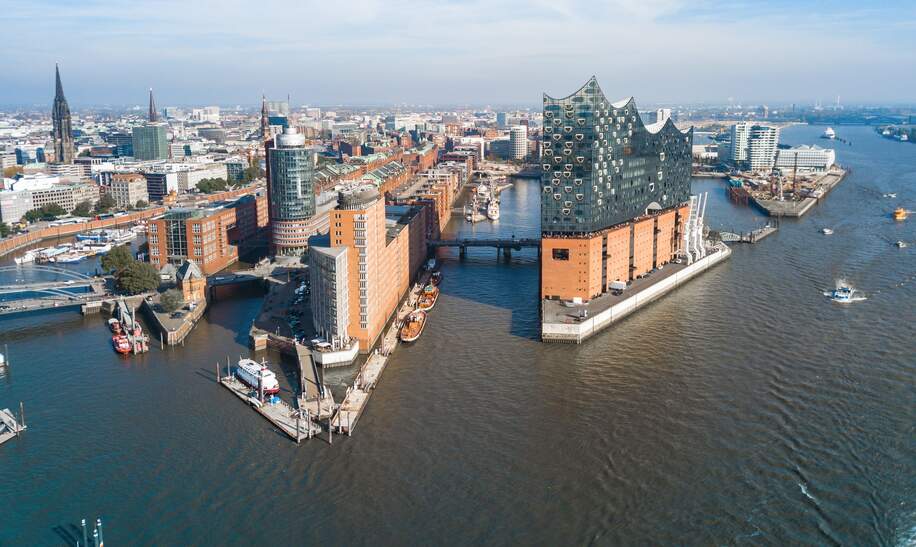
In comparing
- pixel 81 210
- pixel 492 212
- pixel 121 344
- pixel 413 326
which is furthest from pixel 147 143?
pixel 413 326

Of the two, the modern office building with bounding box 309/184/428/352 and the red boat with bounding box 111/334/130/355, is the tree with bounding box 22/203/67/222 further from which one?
the modern office building with bounding box 309/184/428/352

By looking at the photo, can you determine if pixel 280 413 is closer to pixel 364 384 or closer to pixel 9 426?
pixel 364 384

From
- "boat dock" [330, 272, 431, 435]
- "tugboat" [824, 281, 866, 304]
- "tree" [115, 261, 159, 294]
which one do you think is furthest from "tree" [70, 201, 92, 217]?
"tugboat" [824, 281, 866, 304]

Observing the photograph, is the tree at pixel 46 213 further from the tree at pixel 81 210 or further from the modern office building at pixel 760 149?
the modern office building at pixel 760 149

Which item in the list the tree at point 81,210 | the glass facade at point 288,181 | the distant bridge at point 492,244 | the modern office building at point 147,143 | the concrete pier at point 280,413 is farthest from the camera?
the modern office building at point 147,143

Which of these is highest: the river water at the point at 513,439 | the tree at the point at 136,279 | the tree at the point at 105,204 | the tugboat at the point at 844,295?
the tree at the point at 105,204

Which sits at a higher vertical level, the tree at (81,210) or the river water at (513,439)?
A: the tree at (81,210)

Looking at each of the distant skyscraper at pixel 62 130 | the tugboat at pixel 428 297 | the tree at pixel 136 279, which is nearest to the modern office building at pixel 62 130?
the distant skyscraper at pixel 62 130
